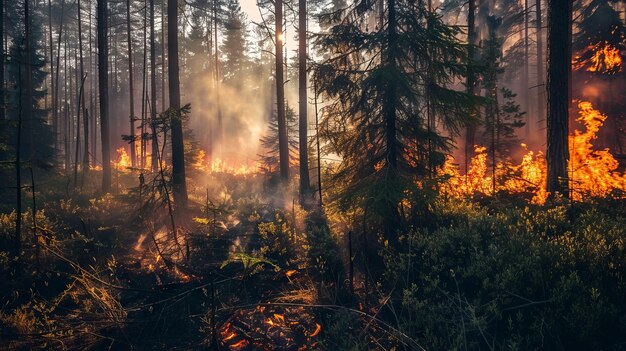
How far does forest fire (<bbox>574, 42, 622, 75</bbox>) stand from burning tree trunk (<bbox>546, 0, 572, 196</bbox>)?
1150 centimetres

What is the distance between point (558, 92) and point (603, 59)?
13.6 m

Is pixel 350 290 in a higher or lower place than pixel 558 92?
lower

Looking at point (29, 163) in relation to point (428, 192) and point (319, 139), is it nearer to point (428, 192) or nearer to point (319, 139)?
point (319, 139)

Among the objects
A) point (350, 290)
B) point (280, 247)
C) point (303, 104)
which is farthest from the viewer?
point (303, 104)

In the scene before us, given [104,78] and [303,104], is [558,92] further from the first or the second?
[104,78]

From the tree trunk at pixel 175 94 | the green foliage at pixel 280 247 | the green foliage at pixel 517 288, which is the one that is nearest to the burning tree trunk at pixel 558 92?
the green foliage at pixel 517 288

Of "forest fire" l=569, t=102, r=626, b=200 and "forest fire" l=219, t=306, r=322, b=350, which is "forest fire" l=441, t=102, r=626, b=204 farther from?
"forest fire" l=219, t=306, r=322, b=350

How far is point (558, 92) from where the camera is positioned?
359 inches

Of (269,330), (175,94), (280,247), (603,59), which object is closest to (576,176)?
(280,247)

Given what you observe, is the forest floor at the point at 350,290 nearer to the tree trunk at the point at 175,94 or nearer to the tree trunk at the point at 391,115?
the tree trunk at the point at 391,115

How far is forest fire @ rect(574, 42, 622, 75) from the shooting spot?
17641 millimetres

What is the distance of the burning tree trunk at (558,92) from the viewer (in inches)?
358

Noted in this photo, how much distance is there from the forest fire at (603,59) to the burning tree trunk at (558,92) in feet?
37.7

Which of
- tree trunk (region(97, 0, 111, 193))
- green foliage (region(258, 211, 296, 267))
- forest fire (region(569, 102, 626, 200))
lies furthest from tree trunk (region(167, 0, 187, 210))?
forest fire (region(569, 102, 626, 200))
